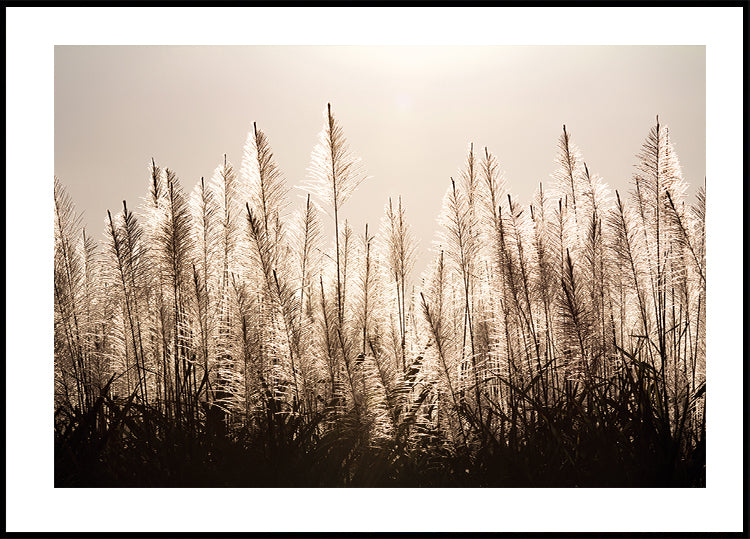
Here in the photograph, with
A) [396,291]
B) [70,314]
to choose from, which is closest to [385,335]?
[396,291]

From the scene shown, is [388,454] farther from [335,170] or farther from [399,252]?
[335,170]

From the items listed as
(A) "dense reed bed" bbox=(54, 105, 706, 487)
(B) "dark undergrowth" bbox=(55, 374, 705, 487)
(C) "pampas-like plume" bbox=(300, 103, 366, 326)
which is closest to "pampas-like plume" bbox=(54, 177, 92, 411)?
(A) "dense reed bed" bbox=(54, 105, 706, 487)

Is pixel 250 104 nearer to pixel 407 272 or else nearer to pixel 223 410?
pixel 407 272

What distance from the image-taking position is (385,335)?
97.7 inches

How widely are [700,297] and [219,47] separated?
2101 mm

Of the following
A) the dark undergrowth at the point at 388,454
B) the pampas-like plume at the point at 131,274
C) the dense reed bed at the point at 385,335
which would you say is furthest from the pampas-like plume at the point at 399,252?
the pampas-like plume at the point at 131,274

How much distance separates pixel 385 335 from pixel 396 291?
0.75ft

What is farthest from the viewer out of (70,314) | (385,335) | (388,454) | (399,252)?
(70,314)

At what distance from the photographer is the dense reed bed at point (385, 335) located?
2.21 meters

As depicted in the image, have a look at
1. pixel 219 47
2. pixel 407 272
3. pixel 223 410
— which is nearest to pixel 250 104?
pixel 219 47

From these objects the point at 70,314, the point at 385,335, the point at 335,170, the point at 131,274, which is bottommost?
the point at 385,335

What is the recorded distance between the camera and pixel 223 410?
2.37 meters

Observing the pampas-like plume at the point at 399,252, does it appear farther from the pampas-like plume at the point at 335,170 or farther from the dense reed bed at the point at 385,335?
the pampas-like plume at the point at 335,170

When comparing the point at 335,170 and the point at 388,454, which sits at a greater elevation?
the point at 335,170
